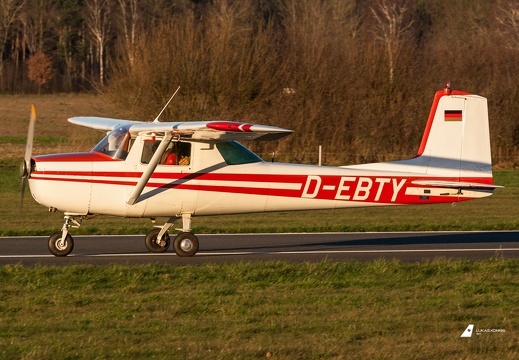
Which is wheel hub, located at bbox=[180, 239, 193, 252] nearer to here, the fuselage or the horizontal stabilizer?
the fuselage

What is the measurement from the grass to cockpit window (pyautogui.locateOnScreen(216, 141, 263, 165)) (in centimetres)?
191

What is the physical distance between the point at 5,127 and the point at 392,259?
33.8 metres

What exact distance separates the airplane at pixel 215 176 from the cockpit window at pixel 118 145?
0.5 inches

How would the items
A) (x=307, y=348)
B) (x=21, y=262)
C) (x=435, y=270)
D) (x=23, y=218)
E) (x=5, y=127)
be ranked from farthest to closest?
1. (x=5, y=127)
2. (x=23, y=218)
3. (x=21, y=262)
4. (x=435, y=270)
5. (x=307, y=348)

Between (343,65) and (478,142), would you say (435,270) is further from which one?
(343,65)

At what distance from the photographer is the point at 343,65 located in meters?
32.3

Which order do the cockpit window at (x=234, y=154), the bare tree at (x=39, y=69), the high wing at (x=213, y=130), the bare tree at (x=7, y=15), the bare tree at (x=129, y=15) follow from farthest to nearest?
1. the bare tree at (x=7, y=15)
2. the bare tree at (x=39, y=69)
3. the bare tree at (x=129, y=15)
4. the cockpit window at (x=234, y=154)
5. the high wing at (x=213, y=130)

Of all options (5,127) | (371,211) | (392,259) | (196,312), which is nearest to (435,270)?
(392,259)

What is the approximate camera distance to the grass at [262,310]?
7.77m

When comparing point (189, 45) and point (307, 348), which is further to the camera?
point (189, 45)

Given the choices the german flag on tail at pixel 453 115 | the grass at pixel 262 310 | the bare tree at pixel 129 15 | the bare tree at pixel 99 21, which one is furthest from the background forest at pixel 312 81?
the bare tree at pixel 99 21

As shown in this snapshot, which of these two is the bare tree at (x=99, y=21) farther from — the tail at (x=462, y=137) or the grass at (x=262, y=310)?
the grass at (x=262, y=310)

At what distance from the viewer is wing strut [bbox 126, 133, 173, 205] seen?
12609 mm

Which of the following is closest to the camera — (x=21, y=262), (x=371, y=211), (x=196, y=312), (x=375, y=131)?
(x=196, y=312)
